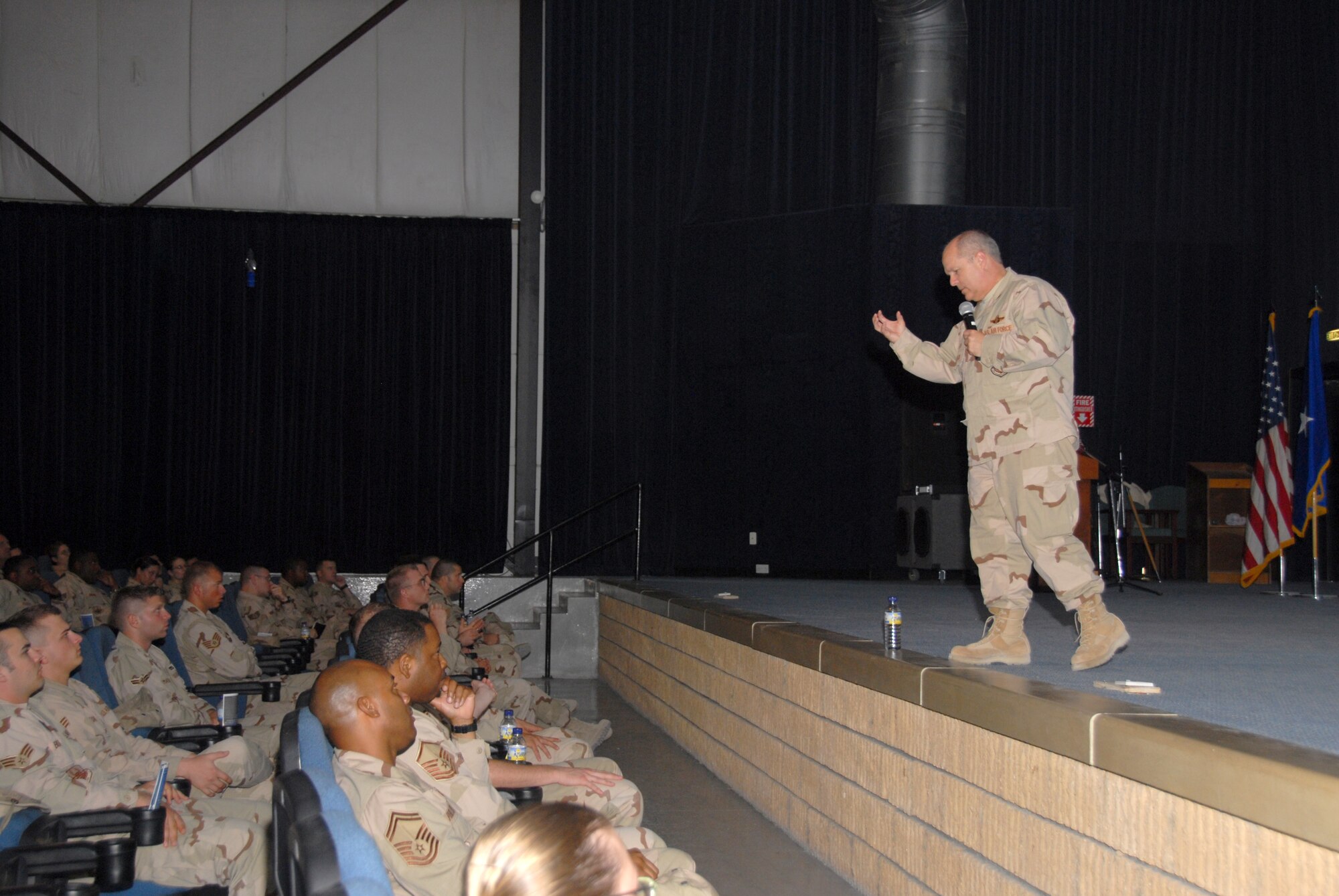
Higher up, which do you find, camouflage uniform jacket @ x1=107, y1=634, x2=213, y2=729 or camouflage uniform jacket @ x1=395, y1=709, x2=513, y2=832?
camouflage uniform jacket @ x1=395, y1=709, x2=513, y2=832

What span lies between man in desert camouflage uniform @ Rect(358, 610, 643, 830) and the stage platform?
2.39ft

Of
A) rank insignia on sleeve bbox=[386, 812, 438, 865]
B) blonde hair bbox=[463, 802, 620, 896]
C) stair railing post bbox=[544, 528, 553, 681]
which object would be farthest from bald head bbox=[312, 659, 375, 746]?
stair railing post bbox=[544, 528, 553, 681]

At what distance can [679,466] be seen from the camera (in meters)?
11.2

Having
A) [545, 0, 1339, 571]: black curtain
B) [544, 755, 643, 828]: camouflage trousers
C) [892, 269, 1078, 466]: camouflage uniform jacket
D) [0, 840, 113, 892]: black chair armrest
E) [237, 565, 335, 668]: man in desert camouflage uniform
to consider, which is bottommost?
[237, 565, 335, 668]: man in desert camouflage uniform

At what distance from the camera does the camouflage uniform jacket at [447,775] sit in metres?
2.56

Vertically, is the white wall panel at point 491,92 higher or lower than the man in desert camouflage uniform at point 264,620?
higher

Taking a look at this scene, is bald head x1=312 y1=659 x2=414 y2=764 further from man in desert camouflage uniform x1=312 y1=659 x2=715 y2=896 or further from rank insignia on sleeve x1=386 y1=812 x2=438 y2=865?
rank insignia on sleeve x1=386 y1=812 x2=438 y2=865

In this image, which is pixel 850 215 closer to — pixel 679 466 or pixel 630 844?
pixel 679 466

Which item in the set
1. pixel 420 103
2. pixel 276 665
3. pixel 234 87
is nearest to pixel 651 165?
pixel 420 103

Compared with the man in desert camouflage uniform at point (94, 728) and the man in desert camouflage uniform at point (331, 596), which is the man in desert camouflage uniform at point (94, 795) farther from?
the man in desert camouflage uniform at point (331, 596)

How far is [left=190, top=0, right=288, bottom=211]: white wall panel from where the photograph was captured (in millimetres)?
12133

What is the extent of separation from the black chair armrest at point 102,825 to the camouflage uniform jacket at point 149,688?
1589mm

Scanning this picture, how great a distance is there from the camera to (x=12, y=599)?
238 inches

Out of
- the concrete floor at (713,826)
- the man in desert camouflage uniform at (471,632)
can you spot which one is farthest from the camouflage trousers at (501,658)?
the concrete floor at (713,826)
